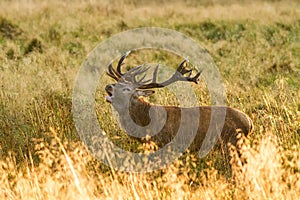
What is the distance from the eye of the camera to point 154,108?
25.7 feet

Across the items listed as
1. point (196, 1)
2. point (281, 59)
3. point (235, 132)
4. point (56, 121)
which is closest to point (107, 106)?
point (56, 121)

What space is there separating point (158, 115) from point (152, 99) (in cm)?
234

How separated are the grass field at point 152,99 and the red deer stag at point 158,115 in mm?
217

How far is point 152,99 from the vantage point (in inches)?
398

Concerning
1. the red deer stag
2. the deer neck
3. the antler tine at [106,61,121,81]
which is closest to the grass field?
the red deer stag

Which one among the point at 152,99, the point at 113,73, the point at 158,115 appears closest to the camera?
the point at 158,115

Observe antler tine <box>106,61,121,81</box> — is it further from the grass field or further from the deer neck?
the grass field

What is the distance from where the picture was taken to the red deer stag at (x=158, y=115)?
7.50 meters

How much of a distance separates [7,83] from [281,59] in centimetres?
704

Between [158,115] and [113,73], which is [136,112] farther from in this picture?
[113,73]

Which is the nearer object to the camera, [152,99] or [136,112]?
[136,112]

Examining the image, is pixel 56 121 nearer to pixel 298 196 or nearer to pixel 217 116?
pixel 217 116

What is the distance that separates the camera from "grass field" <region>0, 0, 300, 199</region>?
5730 millimetres

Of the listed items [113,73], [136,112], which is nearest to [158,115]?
[136,112]
